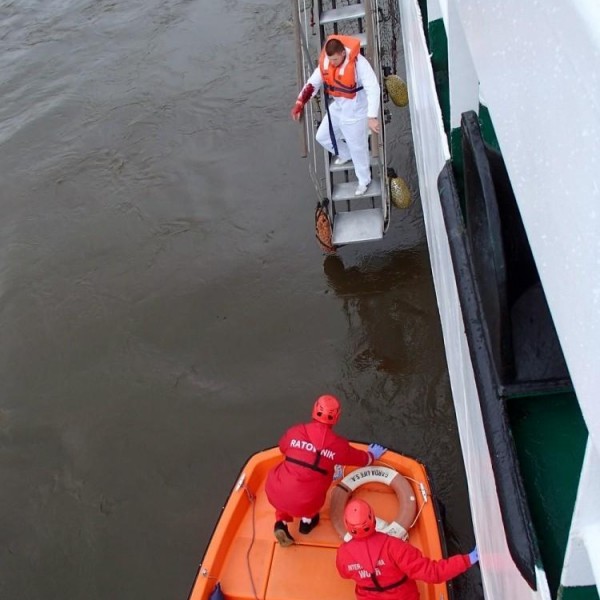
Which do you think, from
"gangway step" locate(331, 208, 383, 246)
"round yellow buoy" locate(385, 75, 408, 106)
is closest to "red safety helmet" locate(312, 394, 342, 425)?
"gangway step" locate(331, 208, 383, 246)

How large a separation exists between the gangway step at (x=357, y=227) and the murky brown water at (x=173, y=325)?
773mm

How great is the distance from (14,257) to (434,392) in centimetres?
587

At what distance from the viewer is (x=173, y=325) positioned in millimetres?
7414

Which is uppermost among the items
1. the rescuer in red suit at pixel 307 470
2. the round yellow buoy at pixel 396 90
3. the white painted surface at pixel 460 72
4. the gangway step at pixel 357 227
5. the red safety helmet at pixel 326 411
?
the white painted surface at pixel 460 72

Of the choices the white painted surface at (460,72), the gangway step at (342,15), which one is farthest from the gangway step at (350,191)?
the white painted surface at (460,72)

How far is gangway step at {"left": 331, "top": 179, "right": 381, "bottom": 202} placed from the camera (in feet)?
21.6

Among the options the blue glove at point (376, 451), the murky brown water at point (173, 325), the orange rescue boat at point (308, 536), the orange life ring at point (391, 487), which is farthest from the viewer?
the murky brown water at point (173, 325)

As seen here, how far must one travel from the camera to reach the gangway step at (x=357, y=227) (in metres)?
6.57

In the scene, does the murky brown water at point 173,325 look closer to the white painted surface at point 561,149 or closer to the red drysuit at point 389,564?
the red drysuit at point 389,564

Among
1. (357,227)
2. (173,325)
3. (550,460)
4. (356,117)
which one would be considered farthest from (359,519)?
(173,325)

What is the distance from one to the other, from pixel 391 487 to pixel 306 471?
762mm

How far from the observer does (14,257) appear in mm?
8672

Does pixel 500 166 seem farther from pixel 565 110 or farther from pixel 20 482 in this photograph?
pixel 20 482

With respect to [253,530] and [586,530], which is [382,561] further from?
[586,530]
